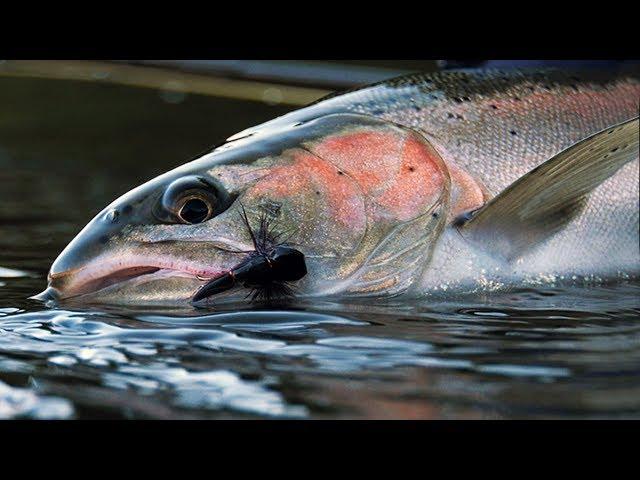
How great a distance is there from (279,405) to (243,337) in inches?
22.4

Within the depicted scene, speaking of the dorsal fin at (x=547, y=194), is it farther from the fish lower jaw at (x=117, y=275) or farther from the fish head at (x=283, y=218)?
the fish lower jaw at (x=117, y=275)

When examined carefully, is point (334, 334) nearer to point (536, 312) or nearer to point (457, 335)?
point (457, 335)

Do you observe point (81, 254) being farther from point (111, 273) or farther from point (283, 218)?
point (283, 218)

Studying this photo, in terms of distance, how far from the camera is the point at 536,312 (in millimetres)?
3375

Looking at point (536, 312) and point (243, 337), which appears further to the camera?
point (536, 312)

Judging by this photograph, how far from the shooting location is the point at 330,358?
2.87m

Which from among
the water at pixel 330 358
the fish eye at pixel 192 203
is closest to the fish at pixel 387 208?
the fish eye at pixel 192 203

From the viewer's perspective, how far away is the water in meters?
2.52

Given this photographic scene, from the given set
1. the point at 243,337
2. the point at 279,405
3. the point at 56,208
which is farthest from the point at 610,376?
the point at 56,208

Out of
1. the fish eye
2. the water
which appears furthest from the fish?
the water

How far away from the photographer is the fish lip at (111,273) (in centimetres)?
349

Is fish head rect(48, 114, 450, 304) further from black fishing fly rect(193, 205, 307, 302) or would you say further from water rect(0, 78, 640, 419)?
water rect(0, 78, 640, 419)

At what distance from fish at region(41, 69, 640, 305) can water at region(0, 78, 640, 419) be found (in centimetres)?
13
